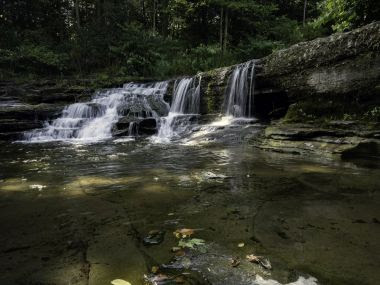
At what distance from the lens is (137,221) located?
3.41 metres

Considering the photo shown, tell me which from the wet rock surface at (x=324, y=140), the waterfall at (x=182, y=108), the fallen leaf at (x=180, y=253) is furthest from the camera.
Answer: the waterfall at (x=182, y=108)

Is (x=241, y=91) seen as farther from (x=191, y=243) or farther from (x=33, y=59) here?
(x=33, y=59)

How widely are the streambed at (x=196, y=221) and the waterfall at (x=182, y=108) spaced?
626 cm

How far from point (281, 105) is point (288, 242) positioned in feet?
32.9

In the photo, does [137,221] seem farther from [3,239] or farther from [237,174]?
[237,174]

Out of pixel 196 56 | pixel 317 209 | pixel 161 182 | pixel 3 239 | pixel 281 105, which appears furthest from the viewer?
pixel 196 56

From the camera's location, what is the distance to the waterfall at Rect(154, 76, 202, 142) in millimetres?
12789

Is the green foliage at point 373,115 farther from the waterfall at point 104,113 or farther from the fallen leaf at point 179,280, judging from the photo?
the waterfall at point 104,113

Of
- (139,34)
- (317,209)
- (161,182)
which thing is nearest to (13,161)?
(161,182)

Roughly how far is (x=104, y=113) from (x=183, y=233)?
12.3m

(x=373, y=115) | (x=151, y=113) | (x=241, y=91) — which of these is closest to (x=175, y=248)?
Result: (x=373, y=115)

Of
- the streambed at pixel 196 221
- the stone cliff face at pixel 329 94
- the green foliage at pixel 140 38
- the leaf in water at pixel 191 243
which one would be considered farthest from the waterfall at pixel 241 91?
the leaf in water at pixel 191 243

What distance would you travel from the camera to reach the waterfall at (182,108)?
1279 centimetres

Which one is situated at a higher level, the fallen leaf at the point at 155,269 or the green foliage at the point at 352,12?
the green foliage at the point at 352,12
